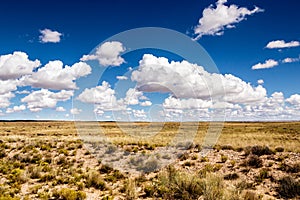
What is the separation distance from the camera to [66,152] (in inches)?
791

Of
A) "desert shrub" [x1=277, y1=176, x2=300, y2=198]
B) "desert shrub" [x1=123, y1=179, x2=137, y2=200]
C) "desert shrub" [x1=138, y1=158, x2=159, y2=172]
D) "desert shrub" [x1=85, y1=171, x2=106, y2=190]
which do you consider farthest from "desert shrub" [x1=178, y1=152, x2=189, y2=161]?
"desert shrub" [x1=277, y1=176, x2=300, y2=198]

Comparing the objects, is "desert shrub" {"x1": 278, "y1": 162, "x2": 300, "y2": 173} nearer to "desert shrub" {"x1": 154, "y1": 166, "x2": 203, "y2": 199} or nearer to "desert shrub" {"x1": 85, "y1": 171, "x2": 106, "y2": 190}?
"desert shrub" {"x1": 154, "y1": 166, "x2": 203, "y2": 199}

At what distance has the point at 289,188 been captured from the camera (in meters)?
10.8

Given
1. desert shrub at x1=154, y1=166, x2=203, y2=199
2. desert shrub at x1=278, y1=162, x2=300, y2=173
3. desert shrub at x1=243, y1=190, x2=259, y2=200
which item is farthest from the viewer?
desert shrub at x1=278, y1=162, x2=300, y2=173

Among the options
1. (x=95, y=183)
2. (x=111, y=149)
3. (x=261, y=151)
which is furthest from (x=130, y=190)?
(x=111, y=149)

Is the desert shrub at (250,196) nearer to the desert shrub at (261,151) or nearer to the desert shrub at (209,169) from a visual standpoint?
the desert shrub at (209,169)

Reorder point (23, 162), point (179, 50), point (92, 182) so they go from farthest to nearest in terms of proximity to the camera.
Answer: point (179, 50) < point (23, 162) < point (92, 182)

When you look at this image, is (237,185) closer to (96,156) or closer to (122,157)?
(122,157)

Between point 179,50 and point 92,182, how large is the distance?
44.5 ft

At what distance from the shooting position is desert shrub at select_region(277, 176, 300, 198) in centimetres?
1054

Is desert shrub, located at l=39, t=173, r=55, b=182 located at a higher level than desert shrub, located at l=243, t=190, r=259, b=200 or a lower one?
lower

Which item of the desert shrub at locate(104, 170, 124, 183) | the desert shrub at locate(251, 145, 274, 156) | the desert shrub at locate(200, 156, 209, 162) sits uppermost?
the desert shrub at locate(251, 145, 274, 156)

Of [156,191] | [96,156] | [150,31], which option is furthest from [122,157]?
[150,31]

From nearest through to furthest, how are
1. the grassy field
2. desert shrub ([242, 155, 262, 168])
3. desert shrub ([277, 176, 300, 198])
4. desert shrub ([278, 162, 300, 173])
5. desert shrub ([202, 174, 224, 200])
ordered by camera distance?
desert shrub ([202, 174, 224, 200])
desert shrub ([277, 176, 300, 198])
the grassy field
desert shrub ([278, 162, 300, 173])
desert shrub ([242, 155, 262, 168])
